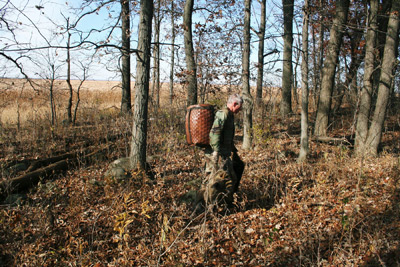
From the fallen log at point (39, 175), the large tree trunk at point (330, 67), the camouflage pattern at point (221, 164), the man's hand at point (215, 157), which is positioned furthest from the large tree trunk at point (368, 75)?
the fallen log at point (39, 175)

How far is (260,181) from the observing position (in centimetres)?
552

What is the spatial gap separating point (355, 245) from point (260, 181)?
225cm

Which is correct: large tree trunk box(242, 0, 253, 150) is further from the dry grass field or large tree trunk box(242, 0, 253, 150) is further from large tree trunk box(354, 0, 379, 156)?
large tree trunk box(354, 0, 379, 156)

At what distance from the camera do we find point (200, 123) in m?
4.05

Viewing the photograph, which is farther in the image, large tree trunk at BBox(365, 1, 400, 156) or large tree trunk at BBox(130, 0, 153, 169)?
large tree trunk at BBox(365, 1, 400, 156)

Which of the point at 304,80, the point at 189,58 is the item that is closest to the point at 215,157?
the point at 304,80

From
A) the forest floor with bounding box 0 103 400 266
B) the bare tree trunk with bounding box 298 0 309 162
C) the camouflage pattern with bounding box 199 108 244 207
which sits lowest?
the forest floor with bounding box 0 103 400 266

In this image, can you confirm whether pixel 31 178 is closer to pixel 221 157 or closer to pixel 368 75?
pixel 221 157

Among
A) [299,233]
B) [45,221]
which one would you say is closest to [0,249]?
[45,221]

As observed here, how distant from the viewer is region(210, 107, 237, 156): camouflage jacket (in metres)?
4.00

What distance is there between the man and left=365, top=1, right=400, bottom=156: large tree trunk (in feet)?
14.4

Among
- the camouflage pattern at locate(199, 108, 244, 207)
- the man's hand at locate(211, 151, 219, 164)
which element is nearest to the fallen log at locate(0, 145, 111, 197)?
the camouflage pattern at locate(199, 108, 244, 207)

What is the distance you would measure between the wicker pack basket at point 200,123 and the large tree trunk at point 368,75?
4584 millimetres

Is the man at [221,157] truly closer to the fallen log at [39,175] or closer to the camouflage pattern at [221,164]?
the camouflage pattern at [221,164]
